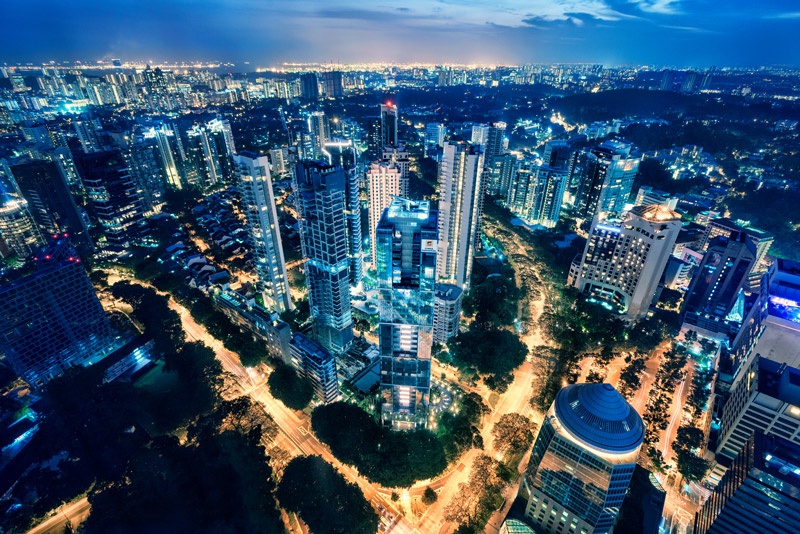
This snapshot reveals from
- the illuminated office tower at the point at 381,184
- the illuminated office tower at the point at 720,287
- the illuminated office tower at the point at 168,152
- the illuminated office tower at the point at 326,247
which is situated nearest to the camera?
the illuminated office tower at the point at 326,247

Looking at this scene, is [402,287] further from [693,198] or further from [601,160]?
[693,198]

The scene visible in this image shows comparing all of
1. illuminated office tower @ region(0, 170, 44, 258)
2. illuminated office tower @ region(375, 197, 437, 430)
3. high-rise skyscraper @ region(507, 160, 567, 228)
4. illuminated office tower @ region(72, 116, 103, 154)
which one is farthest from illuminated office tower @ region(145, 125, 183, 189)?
high-rise skyscraper @ region(507, 160, 567, 228)

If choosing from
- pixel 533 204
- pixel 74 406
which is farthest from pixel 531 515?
pixel 533 204

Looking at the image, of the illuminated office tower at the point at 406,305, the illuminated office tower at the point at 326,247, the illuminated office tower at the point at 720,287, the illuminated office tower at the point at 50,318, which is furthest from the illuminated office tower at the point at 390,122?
the illuminated office tower at the point at 50,318

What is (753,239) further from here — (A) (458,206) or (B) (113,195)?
(B) (113,195)

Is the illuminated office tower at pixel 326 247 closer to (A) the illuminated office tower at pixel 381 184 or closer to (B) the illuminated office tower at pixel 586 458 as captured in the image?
(A) the illuminated office tower at pixel 381 184

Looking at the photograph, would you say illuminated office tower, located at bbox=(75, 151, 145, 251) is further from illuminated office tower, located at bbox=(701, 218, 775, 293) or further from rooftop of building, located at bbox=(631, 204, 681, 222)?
illuminated office tower, located at bbox=(701, 218, 775, 293)
